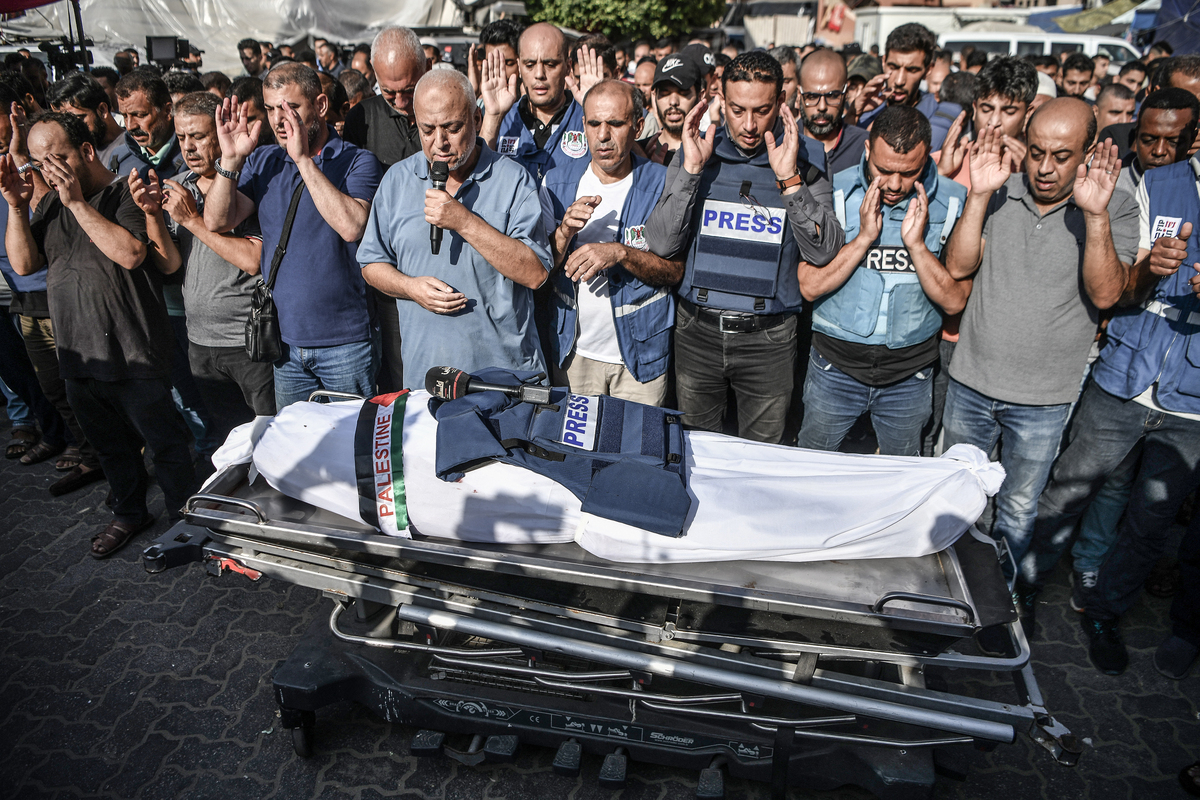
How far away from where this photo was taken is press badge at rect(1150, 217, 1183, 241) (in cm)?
338

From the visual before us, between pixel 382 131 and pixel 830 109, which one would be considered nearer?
pixel 830 109

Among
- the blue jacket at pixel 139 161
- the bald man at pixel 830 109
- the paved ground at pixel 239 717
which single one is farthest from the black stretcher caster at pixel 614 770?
the blue jacket at pixel 139 161

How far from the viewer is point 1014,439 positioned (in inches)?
140

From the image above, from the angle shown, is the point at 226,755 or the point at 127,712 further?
the point at 127,712

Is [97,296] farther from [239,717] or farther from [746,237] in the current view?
[746,237]

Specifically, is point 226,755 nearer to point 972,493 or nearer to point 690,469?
point 690,469

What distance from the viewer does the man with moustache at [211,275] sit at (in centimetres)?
383

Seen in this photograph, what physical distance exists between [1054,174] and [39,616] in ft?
17.8

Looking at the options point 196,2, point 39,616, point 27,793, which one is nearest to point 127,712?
point 27,793

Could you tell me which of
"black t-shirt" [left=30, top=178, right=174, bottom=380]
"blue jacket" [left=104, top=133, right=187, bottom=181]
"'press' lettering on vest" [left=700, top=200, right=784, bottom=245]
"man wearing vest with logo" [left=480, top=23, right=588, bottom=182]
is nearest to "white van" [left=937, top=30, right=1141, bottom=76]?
"man wearing vest with logo" [left=480, top=23, right=588, bottom=182]

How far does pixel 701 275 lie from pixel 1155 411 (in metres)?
2.17

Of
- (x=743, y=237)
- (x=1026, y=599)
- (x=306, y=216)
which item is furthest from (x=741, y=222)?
(x=1026, y=599)

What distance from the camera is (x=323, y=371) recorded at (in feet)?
13.0

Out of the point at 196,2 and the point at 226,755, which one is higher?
the point at 196,2
